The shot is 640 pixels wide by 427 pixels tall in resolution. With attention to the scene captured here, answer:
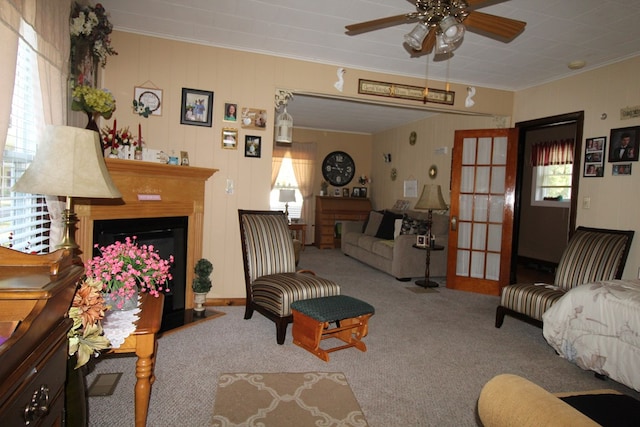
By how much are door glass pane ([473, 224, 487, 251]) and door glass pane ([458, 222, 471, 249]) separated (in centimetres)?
7

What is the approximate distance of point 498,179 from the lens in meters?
4.90

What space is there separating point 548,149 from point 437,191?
2879 millimetres

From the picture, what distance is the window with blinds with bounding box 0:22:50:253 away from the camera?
1785 mm

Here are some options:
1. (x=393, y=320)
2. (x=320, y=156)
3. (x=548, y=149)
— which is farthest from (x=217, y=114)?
(x=548, y=149)

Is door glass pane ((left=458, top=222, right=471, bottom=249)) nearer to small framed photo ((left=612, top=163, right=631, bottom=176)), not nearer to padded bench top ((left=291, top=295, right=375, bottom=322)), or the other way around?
small framed photo ((left=612, top=163, right=631, bottom=176))

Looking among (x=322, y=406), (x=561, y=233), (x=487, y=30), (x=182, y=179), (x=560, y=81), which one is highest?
(x=560, y=81)

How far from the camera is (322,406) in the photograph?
2133mm

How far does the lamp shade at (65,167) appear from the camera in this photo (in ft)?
5.11

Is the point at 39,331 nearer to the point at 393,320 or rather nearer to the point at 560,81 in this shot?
the point at 393,320

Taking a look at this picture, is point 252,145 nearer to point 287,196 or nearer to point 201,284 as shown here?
point 201,284

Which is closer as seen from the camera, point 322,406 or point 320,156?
point 322,406

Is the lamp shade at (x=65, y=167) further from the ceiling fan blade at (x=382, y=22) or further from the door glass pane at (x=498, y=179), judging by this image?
the door glass pane at (x=498, y=179)

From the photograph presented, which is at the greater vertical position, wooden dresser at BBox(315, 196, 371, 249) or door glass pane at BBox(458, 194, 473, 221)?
door glass pane at BBox(458, 194, 473, 221)

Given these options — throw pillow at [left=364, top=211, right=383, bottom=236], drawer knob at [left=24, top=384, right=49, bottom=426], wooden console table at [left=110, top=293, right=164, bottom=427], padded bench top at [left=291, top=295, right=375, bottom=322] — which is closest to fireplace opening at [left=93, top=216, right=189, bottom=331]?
Result: padded bench top at [left=291, top=295, right=375, bottom=322]
